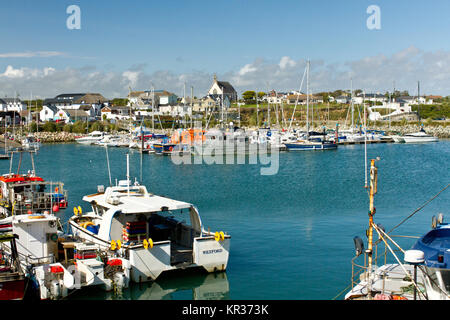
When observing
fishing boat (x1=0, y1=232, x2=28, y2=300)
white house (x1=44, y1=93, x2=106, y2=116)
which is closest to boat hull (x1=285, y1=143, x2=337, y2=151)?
fishing boat (x1=0, y1=232, x2=28, y2=300)

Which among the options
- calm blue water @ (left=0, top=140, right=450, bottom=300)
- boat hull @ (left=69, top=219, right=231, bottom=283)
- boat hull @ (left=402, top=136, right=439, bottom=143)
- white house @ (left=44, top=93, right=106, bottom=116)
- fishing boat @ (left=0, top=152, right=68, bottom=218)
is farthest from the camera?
white house @ (left=44, top=93, right=106, bottom=116)

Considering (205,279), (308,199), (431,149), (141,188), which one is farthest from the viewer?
(431,149)

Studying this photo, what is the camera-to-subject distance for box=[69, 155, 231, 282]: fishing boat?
18625mm

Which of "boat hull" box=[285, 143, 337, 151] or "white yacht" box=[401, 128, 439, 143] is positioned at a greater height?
"white yacht" box=[401, 128, 439, 143]

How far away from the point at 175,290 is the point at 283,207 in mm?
17515

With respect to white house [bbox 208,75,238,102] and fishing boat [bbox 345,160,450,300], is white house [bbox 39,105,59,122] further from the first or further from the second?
fishing boat [bbox 345,160,450,300]

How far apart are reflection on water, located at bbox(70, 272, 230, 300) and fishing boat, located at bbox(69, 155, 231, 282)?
1.43 ft

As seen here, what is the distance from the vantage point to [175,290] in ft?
63.0

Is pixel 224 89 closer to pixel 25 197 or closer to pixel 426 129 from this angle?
pixel 426 129

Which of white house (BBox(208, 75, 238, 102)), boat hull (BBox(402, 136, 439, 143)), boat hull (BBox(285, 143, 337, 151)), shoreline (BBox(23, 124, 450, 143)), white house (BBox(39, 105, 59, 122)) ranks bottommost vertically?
boat hull (BBox(285, 143, 337, 151))
